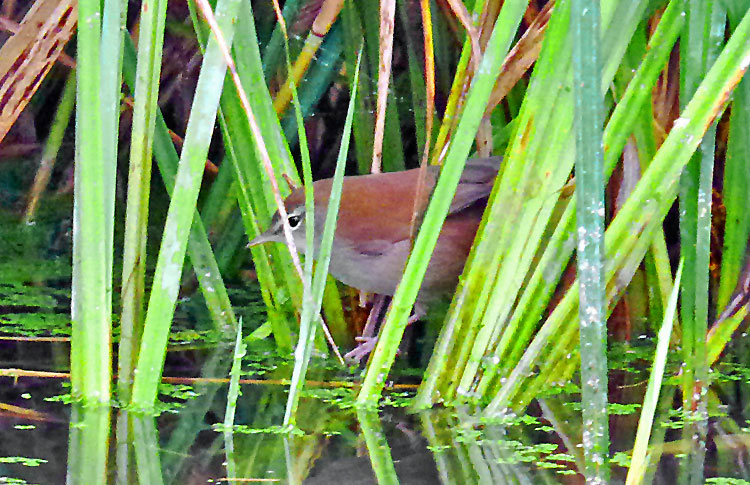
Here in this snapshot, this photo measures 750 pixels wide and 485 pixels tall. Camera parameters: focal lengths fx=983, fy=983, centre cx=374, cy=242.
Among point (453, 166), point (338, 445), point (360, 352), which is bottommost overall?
point (338, 445)

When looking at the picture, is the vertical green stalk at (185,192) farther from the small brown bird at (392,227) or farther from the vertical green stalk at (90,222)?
the small brown bird at (392,227)

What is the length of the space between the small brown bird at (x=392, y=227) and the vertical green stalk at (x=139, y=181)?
1.61ft

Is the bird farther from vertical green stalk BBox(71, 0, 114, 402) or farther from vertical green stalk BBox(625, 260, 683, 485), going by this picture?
vertical green stalk BBox(625, 260, 683, 485)

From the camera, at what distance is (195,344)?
6.53 feet

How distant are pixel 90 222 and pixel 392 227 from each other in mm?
720

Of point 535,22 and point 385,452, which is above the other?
point 535,22

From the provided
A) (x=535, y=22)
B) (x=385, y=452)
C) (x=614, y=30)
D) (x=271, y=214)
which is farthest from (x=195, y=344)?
(x=614, y=30)

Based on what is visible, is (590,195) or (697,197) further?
(697,197)

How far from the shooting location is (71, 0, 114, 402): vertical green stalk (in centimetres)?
138

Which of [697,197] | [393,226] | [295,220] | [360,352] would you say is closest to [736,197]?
[697,197]

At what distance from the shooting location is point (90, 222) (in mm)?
1411

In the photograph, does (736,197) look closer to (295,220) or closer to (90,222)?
(295,220)

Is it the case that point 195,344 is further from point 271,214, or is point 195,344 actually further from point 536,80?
point 536,80

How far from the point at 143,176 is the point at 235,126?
33 cm
